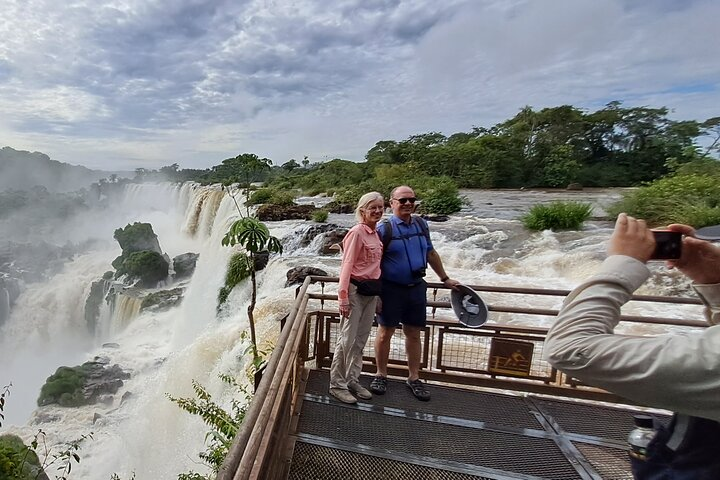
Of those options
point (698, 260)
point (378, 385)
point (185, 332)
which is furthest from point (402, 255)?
point (185, 332)

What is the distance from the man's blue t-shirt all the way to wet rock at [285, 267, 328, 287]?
521cm

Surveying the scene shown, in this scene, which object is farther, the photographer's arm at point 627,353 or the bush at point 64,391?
the bush at point 64,391

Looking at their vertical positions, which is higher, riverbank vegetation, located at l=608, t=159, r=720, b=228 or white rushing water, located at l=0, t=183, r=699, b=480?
riverbank vegetation, located at l=608, t=159, r=720, b=228

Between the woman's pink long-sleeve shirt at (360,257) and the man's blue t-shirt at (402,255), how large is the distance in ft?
0.32

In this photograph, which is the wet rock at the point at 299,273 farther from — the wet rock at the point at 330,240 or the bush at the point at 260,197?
the bush at the point at 260,197

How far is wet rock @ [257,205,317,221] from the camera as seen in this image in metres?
17.2

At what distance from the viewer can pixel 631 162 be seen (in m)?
31.8

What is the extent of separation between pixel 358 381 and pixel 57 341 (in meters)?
20.0

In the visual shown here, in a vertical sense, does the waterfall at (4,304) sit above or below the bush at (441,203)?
below

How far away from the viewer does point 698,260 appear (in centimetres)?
99

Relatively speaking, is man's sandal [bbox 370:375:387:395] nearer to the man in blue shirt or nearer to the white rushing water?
the man in blue shirt

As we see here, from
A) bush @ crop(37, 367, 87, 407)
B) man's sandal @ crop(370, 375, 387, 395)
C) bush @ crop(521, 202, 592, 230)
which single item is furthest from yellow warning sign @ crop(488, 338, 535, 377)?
bush @ crop(37, 367, 87, 407)

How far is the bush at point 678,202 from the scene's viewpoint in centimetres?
870

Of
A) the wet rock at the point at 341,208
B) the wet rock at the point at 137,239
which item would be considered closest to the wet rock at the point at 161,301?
the wet rock at the point at 341,208
